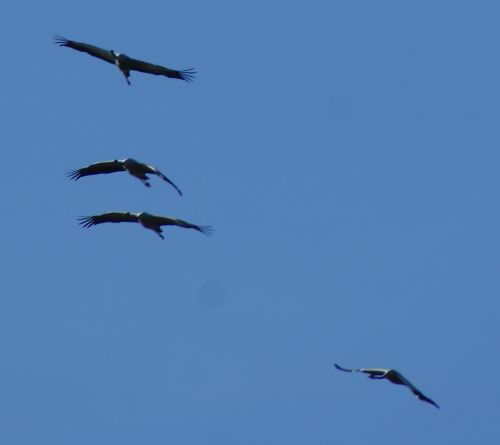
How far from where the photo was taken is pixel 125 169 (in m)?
43.1

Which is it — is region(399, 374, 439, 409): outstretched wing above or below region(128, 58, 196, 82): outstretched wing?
below

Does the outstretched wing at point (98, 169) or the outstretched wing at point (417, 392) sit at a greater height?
the outstretched wing at point (98, 169)

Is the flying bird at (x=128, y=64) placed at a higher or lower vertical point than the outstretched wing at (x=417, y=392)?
higher

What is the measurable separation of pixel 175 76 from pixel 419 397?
12.6 metres

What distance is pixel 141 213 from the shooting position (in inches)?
1710

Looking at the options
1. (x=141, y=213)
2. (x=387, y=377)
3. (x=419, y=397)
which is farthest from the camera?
(x=141, y=213)

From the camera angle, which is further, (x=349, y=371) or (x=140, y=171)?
(x=140, y=171)

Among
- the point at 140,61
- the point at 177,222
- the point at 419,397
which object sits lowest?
the point at 419,397

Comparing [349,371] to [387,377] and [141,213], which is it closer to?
[387,377]

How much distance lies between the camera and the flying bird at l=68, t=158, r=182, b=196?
135 feet

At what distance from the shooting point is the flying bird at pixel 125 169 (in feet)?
135

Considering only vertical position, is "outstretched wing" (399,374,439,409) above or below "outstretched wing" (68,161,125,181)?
below

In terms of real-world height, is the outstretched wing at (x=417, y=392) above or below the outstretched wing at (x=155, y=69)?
below

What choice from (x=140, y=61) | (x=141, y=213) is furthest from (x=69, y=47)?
(x=141, y=213)
